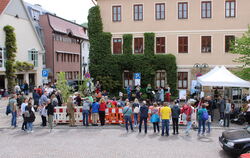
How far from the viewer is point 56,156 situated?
33.4ft

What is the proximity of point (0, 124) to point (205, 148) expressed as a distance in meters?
11.4

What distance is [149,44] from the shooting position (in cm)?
2666

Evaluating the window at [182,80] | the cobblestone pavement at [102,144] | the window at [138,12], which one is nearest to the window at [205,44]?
the window at [182,80]

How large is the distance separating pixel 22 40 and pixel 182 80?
21617 millimetres

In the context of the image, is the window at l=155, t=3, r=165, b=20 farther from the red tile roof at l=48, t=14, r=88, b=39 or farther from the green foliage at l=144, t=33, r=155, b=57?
the red tile roof at l=48, t=14, r=88, b=39

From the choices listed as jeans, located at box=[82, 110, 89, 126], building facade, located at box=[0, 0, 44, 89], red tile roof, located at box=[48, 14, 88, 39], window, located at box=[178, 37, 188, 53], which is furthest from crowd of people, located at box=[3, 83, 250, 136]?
red tile roof, located at box=[48, 14, 88, 39]

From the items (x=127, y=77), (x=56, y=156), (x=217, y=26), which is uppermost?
(x=217, y=26)

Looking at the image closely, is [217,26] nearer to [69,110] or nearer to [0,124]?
[69,110]

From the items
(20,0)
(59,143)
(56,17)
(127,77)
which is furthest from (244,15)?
(56,17)

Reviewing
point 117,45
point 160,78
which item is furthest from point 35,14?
point 160,78

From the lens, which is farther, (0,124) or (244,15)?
(244,15)

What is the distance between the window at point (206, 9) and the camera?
2595cm

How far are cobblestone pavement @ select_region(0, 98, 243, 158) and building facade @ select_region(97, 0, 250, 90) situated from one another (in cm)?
1267

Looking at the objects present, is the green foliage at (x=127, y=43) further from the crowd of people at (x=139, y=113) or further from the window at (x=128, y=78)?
the crowd of people at (x=139, y=113)
